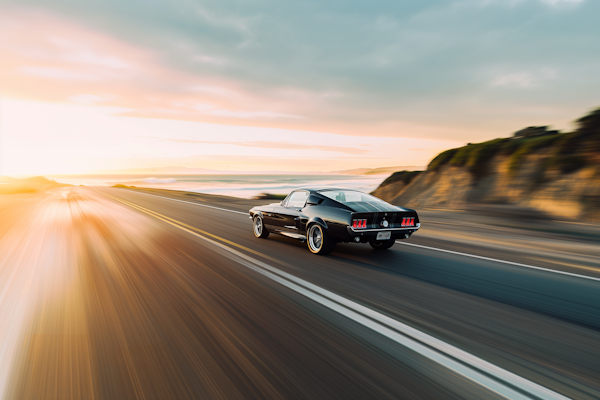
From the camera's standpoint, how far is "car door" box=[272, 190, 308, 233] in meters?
9.02

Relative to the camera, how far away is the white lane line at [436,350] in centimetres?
283

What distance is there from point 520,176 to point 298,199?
17.6 metres

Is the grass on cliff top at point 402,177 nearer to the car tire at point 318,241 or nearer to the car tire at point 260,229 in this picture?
the car tire at point 260,229

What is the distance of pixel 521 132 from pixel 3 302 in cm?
2907

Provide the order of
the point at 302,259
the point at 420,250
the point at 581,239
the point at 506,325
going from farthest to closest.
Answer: the point at 581,239
the point at 420,250
the point at 302,259
the point at 506,325

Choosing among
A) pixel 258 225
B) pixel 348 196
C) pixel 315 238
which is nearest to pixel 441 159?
pixel 258 225

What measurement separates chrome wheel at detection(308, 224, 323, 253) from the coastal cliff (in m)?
10.1

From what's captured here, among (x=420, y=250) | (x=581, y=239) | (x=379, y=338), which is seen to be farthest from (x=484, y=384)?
(x=581, y=239)

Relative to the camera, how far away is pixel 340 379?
9.74 feet

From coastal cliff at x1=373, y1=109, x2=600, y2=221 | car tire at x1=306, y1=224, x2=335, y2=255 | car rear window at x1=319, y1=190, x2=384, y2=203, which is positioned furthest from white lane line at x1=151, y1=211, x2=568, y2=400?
coastal cliff at x1=373, y1=109, x2=600, y2=221

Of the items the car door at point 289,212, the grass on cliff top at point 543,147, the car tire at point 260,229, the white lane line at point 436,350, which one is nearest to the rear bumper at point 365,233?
the car door at point 289,212

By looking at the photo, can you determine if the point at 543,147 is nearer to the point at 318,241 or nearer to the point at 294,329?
the point at 318,241

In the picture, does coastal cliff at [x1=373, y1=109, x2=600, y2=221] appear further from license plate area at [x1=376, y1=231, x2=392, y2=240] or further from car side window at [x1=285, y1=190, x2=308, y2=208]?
car side window at [x1=285, y1=190, x2=308, y2=208]

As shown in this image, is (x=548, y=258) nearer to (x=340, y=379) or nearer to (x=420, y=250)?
(x=420, y=250)
